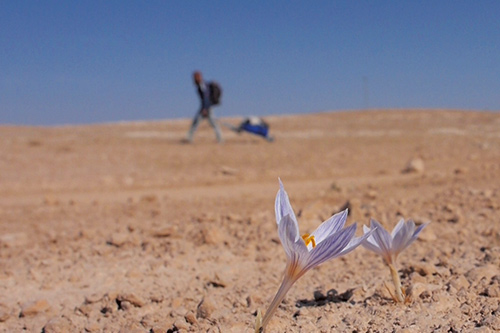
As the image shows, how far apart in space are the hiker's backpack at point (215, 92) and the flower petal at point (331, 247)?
11.9 metres

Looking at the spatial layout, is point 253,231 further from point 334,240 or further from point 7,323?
point 334,240

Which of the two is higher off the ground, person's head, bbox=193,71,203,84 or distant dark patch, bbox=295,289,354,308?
person's head, bbox=193,71,203,84

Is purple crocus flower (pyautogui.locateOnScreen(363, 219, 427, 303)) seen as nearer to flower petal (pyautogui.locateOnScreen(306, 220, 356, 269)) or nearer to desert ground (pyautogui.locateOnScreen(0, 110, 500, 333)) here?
desert ground (pyautogui.locateOnScreen(0, 110, 500, 333))

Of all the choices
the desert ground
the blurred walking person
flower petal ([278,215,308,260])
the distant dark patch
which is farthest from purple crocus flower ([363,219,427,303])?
the blurred walking person

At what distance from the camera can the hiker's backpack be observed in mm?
12930

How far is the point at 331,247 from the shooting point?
1274mm

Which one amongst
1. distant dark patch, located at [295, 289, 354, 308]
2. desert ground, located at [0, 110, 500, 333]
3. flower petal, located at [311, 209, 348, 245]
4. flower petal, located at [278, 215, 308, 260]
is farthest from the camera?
distant dark patch, located at [295, 289, 354, 308]

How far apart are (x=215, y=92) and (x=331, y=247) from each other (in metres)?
12.0

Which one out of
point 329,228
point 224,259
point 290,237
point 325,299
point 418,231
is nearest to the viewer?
point 290,237

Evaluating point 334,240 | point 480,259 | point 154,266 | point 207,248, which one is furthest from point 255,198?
point 334,240

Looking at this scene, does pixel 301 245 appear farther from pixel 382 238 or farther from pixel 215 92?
pixel 215 92

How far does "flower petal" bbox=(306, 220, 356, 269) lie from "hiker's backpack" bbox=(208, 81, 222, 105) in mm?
11912

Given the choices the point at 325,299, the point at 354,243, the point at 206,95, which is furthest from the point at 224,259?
the point at 206,95

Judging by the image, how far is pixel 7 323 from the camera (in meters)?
2.31
